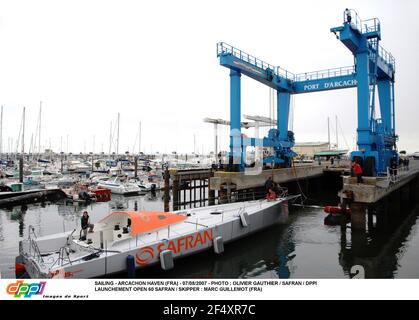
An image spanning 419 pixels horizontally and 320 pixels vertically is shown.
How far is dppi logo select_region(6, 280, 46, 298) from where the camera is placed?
16.8ft

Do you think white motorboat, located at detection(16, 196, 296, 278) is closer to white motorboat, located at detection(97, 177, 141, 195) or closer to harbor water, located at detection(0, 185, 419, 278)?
harbor water, located at detection(0, 185, 419, 278)

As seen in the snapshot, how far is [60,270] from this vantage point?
8.81 meters

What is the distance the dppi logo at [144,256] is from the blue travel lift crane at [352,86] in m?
12.5

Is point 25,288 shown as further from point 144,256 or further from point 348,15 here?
point 348,15

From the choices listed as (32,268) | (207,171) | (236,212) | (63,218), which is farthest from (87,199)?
(32,268)

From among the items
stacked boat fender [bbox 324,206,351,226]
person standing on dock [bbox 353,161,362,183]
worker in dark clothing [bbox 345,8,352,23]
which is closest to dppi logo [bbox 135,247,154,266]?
stacked boat fender [bbox 324,206,351,226]

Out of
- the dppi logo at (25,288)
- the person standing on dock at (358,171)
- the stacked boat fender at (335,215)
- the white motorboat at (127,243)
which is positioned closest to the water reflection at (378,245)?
the stacked boat fender at (335,215)

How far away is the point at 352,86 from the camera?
26.2m

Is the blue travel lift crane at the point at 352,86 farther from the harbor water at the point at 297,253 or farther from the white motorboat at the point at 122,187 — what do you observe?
the white motorboat at the point at 122,187

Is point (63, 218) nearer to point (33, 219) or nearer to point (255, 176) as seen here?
point (33, 219)

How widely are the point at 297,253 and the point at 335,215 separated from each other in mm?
5996

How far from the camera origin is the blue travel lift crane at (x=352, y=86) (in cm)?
1969

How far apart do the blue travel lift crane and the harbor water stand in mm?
4634

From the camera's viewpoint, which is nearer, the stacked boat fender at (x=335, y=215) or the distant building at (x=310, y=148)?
the stacked boat fender at (x=335, y=215)
